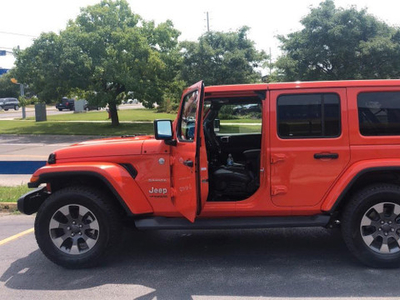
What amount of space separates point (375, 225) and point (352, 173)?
2.02ft

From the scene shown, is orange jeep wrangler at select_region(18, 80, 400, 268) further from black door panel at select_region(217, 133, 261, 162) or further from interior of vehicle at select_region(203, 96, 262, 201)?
black door panel at select_region(217, 133, 261, 162)

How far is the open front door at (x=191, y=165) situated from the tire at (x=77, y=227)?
77 cm

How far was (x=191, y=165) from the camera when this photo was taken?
3969 mm

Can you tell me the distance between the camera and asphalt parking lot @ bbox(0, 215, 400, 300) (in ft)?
12.4

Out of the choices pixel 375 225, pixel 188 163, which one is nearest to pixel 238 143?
pixel 188 163

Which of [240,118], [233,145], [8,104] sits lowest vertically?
[233,145]

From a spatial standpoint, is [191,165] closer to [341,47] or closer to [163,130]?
[163,130]

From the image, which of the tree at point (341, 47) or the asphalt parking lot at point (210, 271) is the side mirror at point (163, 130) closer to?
the asphalt parking lot at point (210, 271)

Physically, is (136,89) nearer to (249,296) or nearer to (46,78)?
(46,78)

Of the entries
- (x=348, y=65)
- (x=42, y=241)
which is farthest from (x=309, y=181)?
(x=348, y=65)

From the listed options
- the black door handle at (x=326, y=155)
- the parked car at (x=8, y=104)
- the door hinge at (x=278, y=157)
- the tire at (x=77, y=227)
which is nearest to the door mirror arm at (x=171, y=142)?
the tire at (x=77, y=227)

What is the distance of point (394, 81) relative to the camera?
424 centimetres

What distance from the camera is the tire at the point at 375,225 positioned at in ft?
13.6

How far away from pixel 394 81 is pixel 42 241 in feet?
13.3
